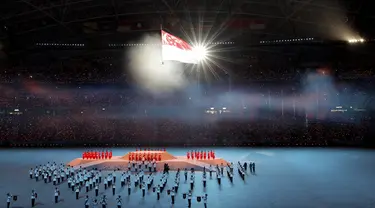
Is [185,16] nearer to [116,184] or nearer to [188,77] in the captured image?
[188,77]

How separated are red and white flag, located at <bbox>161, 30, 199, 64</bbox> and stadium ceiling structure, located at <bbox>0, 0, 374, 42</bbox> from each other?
21.3ft

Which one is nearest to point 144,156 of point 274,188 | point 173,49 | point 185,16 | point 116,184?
point 116,184

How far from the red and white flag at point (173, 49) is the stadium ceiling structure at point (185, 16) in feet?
21.3

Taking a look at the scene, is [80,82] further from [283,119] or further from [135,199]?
[135,199]

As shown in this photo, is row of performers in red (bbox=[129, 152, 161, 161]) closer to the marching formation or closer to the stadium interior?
the marching formation

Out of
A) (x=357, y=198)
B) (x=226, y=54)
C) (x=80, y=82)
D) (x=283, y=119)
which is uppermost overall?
(x=226, y=54)

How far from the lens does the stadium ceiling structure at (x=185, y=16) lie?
69.3 ft

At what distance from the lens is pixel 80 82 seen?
107 ft

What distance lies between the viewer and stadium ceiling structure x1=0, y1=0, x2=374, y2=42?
2111 centimetres

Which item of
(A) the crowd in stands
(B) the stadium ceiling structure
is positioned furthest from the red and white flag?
(A) the crowd in stands

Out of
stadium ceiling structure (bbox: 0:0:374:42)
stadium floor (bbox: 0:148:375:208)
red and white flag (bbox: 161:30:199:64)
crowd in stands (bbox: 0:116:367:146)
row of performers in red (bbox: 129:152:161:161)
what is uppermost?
stadium ceiling structure (bbox: 0:0:374:42)

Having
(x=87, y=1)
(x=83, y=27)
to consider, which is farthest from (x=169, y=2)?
(x=83, y=27)

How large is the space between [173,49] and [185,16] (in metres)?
9.65

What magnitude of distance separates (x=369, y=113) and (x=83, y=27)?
2593 centimetres
